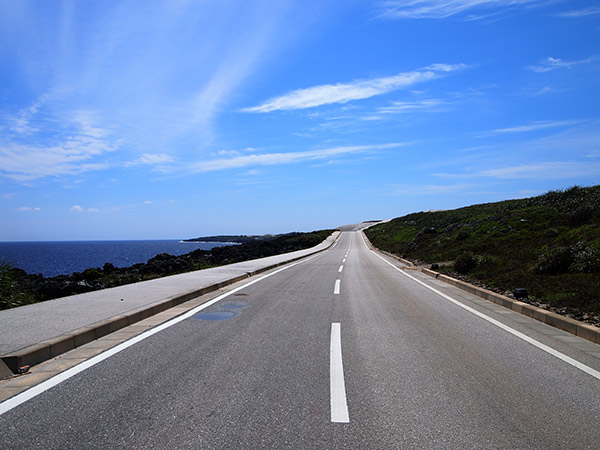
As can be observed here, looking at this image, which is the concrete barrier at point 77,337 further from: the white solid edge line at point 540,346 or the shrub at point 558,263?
the shrub at point 558,263

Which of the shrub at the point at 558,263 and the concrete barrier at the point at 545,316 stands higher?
the shrub at the point at 558,263

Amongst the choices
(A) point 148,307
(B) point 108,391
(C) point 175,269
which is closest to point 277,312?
(A) point 148,307

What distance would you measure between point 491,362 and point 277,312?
4.57 m

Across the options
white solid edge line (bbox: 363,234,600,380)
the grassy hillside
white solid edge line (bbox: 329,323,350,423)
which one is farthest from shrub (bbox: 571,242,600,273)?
white solid edge line (bbox: 329,323,350,423)

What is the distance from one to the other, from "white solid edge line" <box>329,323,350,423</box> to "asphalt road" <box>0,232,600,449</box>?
0.7 inches

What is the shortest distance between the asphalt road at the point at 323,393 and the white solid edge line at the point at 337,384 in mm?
17

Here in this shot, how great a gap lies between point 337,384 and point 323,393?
319 mm

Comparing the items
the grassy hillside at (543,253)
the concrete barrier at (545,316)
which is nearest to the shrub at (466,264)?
the grassy hillside at (543,253)

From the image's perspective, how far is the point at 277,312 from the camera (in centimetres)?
895

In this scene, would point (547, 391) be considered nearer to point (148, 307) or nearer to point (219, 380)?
point (219, 380)

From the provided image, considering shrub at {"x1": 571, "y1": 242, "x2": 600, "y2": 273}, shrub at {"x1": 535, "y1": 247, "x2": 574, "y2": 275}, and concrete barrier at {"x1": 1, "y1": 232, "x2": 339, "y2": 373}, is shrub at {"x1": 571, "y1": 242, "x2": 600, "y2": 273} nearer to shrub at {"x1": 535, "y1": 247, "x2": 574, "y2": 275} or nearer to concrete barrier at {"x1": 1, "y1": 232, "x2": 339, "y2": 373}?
shrub at {"x1": 535, "y1": 247, "x2": 574, "y2": 275}

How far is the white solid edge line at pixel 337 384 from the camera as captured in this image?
3809 mm

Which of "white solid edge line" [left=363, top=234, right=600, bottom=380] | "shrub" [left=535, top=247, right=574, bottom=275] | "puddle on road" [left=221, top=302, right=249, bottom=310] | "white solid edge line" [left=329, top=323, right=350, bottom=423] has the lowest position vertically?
"white solid edge line" [left=363, top=234, right=600, bottom=380]

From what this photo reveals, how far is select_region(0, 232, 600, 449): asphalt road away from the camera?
3441mm
